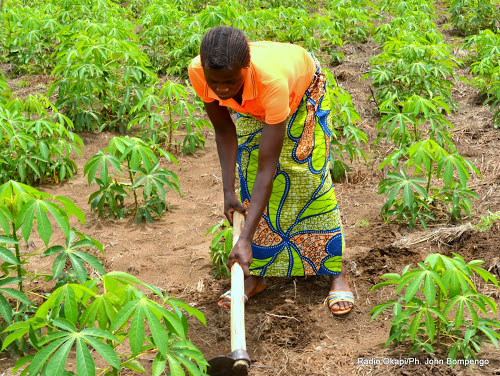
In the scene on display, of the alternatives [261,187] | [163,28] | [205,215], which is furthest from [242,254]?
[163,28]

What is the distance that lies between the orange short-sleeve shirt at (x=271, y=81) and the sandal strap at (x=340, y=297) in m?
0.82

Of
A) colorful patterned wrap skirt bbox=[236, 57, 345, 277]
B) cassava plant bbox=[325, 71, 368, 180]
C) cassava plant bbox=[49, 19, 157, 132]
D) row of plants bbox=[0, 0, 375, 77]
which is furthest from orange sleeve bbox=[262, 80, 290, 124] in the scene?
row of plants bbox=[0, 0, 375, 77]

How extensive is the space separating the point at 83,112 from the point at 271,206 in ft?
7.52

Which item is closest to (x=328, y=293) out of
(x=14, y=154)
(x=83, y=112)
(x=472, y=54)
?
(x=14, y=154)

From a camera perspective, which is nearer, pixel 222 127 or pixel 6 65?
pixel 222 127

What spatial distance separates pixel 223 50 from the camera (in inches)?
67.9

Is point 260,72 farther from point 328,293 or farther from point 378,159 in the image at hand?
point 378,159

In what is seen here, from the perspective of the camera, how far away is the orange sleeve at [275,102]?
1876 millimetres

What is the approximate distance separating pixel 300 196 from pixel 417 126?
6.63 ft

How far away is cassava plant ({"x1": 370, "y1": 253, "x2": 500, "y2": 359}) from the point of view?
1.93 meters

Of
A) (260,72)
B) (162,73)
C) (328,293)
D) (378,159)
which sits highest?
(260,72)

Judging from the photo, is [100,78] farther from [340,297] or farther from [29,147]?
[340,297]

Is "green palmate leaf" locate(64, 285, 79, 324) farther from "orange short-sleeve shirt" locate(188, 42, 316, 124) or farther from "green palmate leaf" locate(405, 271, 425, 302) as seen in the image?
"green palmate leaf" locate(405, 271, 425, 302)

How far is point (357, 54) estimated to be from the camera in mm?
5555
